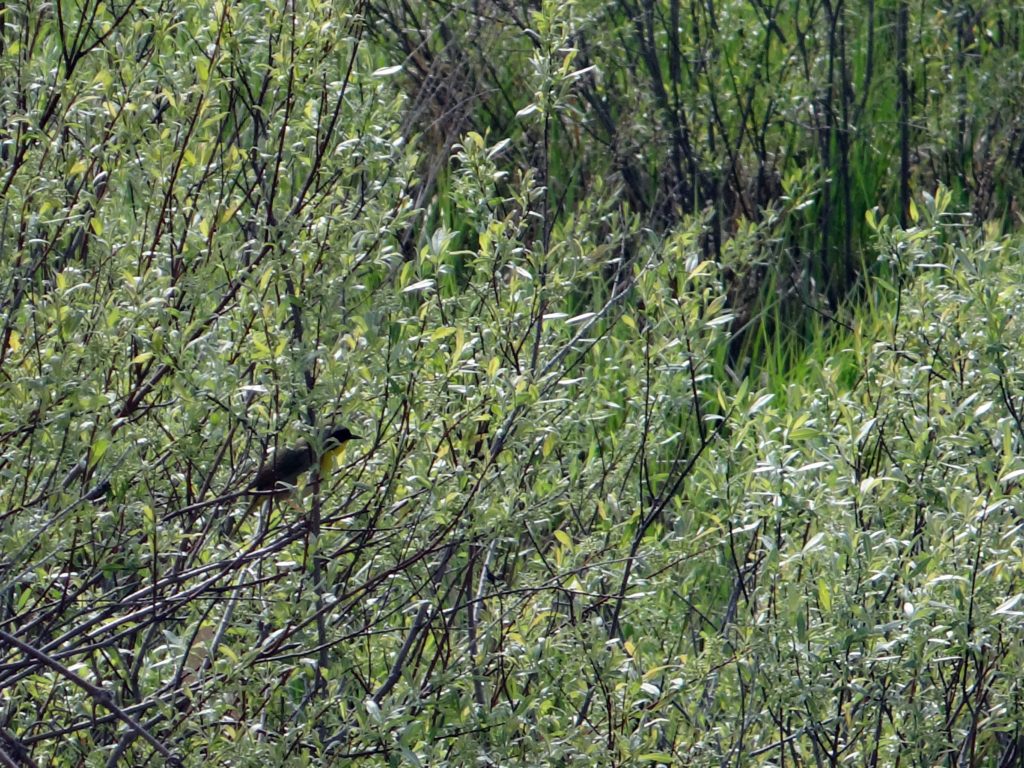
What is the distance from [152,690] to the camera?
351 cm

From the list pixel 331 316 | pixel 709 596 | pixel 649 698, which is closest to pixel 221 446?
pixel 331 316

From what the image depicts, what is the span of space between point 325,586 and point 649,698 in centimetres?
86

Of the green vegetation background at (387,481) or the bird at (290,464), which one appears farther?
the bird at (290,464)

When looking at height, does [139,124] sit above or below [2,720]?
above

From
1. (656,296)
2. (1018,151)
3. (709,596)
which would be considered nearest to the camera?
(656,296)

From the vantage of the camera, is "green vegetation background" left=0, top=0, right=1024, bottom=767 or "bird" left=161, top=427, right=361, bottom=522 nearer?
"green vegetation background" left=0, top=0, right=1024, bottom=767

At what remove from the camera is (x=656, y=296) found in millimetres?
3871

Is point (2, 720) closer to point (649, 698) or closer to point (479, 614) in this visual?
point (479, 614)

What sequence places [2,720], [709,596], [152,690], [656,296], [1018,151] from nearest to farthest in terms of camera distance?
[2,720], [152,690], [656,296], [709,596], [1018,151]

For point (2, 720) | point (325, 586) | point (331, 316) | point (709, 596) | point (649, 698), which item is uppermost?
point (331, 316)

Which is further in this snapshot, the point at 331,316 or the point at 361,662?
the point at 361,662

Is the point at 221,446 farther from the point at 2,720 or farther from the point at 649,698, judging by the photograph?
the point at 649,698

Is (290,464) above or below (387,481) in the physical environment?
below

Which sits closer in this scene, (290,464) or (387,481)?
(387,481)
